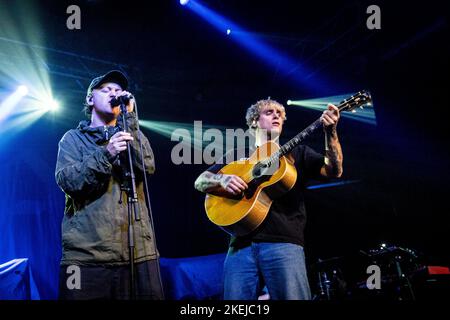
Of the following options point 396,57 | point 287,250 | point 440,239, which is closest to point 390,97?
point 396,57

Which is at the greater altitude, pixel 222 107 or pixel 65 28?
pixel 65 28

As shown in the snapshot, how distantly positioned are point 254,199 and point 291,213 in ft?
1.32

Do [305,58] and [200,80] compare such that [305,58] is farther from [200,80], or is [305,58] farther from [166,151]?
[166,151]

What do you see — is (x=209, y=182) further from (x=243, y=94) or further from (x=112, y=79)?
(x=243, y=94)

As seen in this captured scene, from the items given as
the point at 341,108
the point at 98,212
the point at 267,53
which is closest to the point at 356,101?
the point at 341,108

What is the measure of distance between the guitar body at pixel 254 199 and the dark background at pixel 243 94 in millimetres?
4741

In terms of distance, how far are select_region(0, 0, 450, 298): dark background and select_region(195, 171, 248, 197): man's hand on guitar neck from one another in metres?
4.56

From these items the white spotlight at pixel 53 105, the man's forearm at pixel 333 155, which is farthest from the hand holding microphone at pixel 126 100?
the white spotlight at pixel 53 105

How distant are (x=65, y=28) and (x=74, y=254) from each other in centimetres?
619

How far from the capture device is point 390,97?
8.10 metres

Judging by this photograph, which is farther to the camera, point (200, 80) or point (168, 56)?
point (200, 80)

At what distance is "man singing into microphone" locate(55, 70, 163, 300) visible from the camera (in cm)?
242

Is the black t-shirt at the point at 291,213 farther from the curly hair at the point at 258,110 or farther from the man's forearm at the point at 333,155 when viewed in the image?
the curly hair at the point at 258,110

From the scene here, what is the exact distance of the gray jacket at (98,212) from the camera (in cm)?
248
